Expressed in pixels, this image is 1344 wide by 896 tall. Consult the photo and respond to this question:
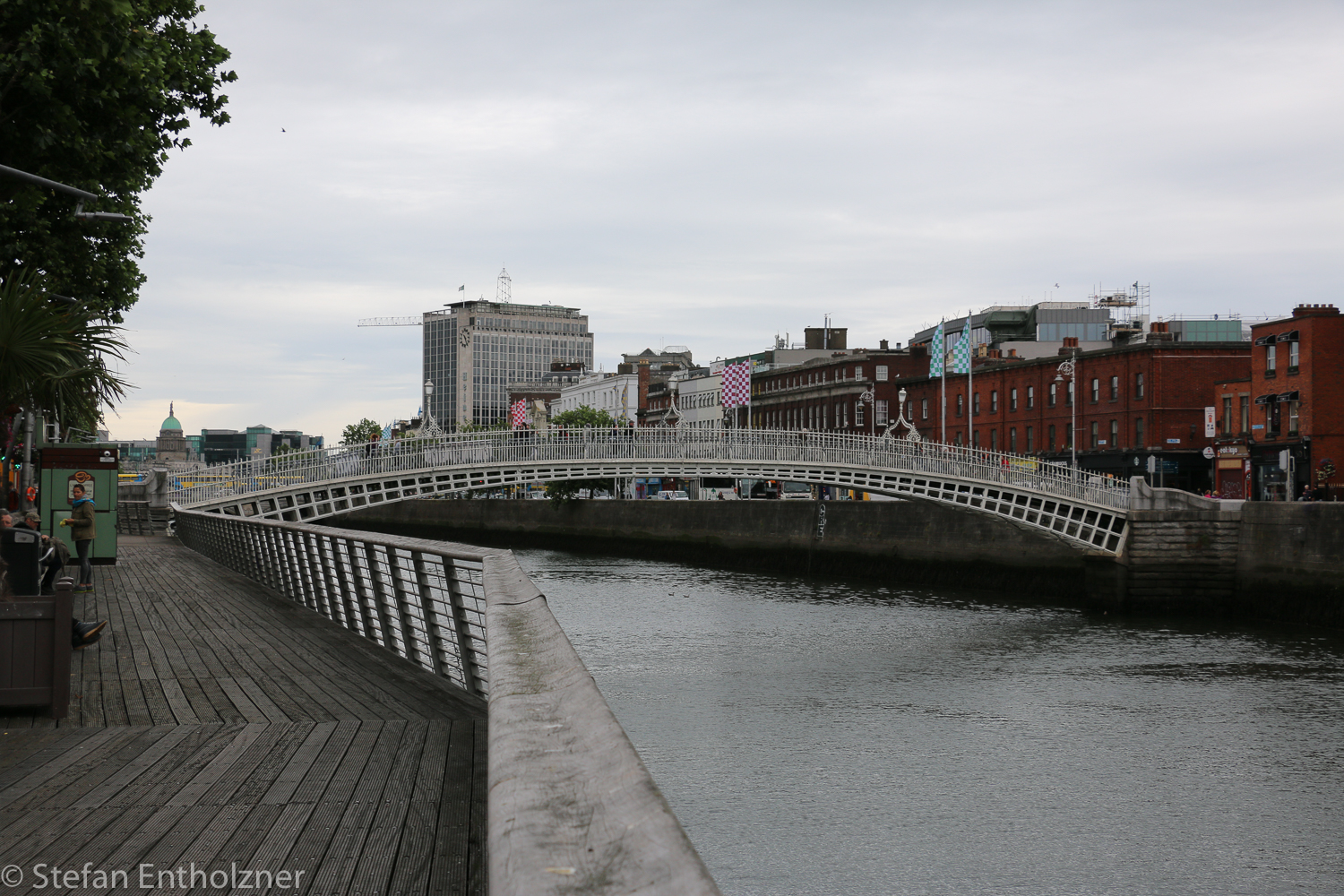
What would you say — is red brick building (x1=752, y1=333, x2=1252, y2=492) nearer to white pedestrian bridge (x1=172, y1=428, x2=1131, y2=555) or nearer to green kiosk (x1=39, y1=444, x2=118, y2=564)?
white pedestrian bridge (x1=172, y1=428, x2=1131, y2=555)

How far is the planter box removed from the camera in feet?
21.0

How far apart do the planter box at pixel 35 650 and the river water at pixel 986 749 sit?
20.3ft

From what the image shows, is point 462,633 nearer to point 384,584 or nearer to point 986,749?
point 384,584

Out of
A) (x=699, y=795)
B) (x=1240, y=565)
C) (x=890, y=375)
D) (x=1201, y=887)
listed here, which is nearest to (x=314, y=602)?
(x=699, y=795)

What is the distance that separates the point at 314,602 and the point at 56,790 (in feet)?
26.3

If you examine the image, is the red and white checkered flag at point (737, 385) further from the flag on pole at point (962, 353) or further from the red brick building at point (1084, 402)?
the red brick building at point (1084, 402)

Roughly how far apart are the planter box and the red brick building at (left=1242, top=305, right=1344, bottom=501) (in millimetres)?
38708

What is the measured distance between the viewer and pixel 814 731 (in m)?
17.6

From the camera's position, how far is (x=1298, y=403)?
140ft

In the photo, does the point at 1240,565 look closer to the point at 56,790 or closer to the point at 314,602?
the point at 314,602

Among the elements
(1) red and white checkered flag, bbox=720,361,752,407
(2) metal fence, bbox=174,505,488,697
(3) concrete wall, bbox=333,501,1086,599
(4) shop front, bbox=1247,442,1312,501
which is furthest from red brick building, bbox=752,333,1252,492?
(2) metal fence, bbox=174,505,488,697

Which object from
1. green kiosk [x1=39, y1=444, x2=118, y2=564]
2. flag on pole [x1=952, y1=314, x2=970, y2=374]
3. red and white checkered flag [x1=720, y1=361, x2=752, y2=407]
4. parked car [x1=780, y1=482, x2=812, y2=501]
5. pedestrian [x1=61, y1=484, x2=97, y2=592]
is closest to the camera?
pedestrian [x1=61, y1=484, x2=97, y2=592]

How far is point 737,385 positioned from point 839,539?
1208 centimetres

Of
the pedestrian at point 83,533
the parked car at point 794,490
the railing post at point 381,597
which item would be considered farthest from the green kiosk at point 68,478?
the parked car at point 794,490
